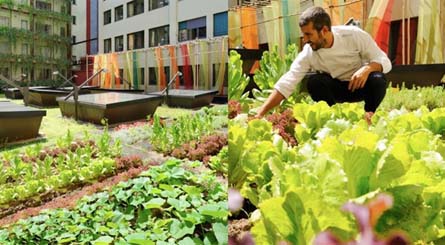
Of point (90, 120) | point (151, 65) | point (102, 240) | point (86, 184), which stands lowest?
point (102, 240)

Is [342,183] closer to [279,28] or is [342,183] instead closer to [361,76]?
[361,76]

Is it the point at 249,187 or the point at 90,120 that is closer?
the point at 249,187

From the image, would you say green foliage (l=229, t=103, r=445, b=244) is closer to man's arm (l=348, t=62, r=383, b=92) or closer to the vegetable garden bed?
the vegetable garden bed

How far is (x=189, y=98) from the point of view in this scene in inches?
32.2

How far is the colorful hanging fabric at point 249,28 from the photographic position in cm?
71

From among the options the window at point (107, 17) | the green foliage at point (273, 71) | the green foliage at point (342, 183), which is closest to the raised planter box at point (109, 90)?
the window at point (107, 17)

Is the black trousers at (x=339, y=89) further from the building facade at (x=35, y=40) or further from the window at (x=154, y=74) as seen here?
the building facade at (x=35, y=40)

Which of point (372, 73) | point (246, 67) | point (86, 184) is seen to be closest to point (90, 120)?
point (86, 184)

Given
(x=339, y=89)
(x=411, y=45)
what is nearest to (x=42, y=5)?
(x=339, y=89)

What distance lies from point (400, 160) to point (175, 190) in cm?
61

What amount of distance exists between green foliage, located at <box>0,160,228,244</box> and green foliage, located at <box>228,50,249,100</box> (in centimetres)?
19

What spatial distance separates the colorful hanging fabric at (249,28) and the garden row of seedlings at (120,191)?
156 millimetres

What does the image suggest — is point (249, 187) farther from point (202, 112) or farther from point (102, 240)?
point (102, 240)

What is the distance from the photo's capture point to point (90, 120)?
85 centimetres
